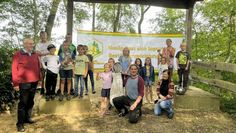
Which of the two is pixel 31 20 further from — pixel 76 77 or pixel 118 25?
pixel 118 25

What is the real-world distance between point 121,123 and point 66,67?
1.84 meters

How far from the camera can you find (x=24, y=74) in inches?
264

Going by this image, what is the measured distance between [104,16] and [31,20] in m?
16.4

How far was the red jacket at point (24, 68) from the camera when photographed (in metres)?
6.57

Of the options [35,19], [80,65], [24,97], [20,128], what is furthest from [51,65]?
[35,19]

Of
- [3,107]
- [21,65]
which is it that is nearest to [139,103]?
[21,65]

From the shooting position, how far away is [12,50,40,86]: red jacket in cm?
657

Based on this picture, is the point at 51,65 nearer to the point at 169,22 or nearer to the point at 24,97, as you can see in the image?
the point at 24,97

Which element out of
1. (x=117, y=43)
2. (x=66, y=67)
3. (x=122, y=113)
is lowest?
(x=122, y=113)

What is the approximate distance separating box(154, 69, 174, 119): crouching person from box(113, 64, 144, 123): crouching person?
1.94ft

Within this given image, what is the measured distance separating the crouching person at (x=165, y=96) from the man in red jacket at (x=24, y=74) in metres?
2.91

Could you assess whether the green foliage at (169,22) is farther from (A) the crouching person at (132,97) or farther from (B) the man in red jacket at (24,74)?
(B) the man in red jacket at (24,74)

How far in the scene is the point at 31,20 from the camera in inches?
717

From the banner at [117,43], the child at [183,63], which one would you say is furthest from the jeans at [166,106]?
the banner at [117,43]
